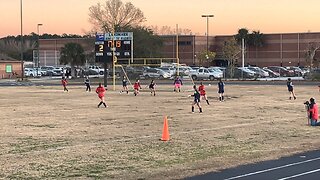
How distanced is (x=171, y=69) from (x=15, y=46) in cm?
9481

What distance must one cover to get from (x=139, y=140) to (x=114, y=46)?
3531 cm

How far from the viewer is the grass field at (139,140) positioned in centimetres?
1427

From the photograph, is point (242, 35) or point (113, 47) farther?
point (242, 35)

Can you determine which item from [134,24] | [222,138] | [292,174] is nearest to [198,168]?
[292,174]

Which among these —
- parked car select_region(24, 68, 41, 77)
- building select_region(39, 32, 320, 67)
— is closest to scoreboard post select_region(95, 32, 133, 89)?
building select_region(39, 32, 320, 67)

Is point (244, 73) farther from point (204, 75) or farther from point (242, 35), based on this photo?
point (242, 35)

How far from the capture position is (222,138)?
19.9 metres

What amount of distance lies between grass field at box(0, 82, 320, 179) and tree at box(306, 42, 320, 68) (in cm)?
6539

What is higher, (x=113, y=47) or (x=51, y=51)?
(x=51, y=51)

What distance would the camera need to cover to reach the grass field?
14266 millimetres

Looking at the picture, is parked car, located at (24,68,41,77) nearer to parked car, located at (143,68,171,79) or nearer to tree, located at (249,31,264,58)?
parked car, located at (143,68,171,79)

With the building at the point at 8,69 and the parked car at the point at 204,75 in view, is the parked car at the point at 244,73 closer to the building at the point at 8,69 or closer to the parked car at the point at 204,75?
the parked car at the point at 204,75

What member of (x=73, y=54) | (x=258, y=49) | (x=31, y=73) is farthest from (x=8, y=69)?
(x=258, y=49)

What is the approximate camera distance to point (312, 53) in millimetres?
95062
